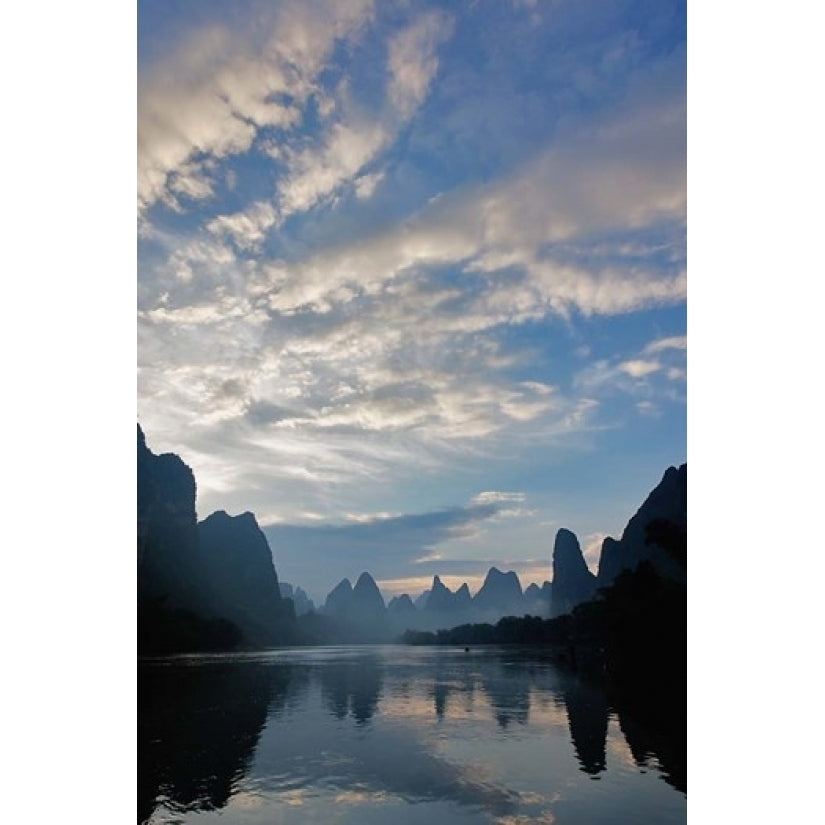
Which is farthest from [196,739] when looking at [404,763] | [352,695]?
[352,695]

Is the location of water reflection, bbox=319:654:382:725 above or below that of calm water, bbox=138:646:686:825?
below

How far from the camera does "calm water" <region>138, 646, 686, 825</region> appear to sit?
50.2ft

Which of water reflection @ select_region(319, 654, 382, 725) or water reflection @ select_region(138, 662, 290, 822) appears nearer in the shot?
water reflection @ select_region(138, 662, 290, 822)

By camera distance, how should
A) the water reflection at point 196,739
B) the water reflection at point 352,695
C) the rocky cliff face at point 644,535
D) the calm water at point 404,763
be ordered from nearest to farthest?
the calm water at point 404,763, the water reflection at point 196,739, the water reflection at point 352,695, the rocky cliff face at point 644,535

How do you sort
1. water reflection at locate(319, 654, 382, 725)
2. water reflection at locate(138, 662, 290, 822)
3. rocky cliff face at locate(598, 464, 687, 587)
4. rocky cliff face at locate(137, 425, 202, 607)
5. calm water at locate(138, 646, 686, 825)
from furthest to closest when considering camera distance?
rocky cliff face at locate(137, 425, 202, 607) < rocky cliff face at locate(598, 464, 687, 587) < water reflection at locate(319, 654, 382, 725) < water reflection at locate(138, 662, 290, 822) < calm water at locate(138, 646, 686, 825)

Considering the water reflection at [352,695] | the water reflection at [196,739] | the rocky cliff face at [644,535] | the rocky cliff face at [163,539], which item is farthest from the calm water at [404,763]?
the rocky cliff face at [163,539]

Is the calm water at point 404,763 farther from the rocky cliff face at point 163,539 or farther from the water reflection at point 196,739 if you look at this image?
the rocky cliff face at point 163,539

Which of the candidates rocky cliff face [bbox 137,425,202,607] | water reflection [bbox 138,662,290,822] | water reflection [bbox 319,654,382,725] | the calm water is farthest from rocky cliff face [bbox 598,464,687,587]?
rocky cliff face [bbox 137,425,202,607]

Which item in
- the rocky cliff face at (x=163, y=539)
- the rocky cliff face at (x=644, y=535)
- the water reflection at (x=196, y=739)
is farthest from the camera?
the rocky cliff face at (x=163, y=539)

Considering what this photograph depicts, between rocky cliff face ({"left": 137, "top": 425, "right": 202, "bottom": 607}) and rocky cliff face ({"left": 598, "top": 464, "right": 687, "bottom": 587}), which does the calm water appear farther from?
rocky cliff face ({"left": 137, "top": 425, "right": 202, "bottom": 607})

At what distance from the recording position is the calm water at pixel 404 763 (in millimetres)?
15289
